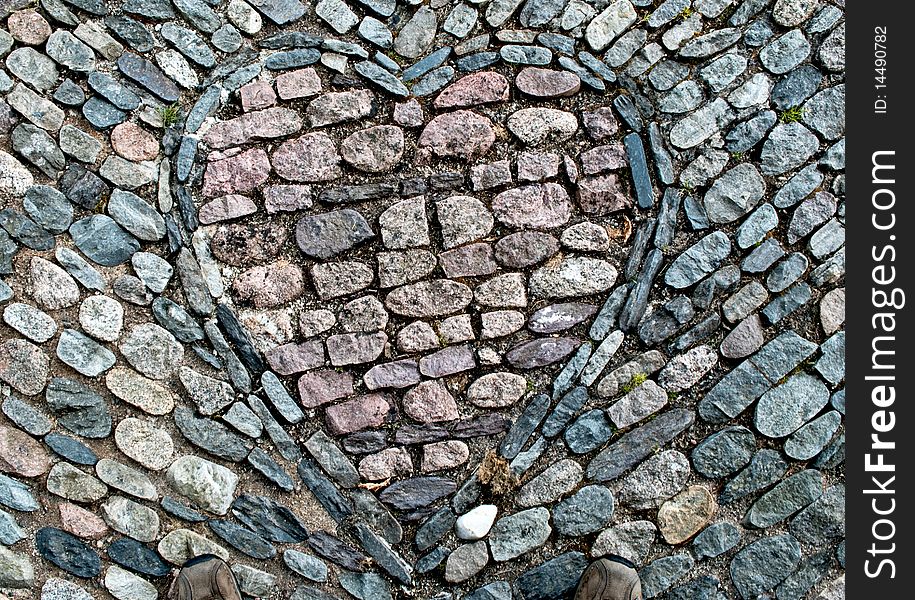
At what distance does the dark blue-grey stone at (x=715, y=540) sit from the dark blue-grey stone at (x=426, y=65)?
2330 millimetres

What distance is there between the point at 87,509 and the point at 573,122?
8.54ft

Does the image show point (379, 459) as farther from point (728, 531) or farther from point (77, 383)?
point (728, 531)

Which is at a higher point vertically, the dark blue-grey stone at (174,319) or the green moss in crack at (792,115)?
the green moss in crack at (792,115)

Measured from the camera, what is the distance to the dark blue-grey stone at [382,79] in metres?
3.44

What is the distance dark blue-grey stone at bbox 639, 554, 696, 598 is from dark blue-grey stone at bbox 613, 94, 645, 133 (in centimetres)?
186

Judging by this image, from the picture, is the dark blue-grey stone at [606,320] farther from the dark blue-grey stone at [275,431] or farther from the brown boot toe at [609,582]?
the dark blue-grey stone at [275,431]

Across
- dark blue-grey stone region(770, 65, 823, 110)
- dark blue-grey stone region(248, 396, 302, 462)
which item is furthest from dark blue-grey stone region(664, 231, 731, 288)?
dark blue-grey stone region(248, 396, 302, 462)

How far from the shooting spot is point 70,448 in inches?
122

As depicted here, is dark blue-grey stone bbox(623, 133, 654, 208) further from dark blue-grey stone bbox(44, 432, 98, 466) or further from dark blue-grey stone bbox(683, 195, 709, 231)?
dark blue-grey stone bbox(44, 432, 98, 466)

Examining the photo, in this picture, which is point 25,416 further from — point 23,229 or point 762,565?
point 762,565

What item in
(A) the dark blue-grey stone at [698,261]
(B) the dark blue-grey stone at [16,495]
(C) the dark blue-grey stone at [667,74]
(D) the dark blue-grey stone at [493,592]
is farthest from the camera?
(C) the dark blue-grey stone at [667,74]

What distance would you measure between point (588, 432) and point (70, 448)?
6.95ft

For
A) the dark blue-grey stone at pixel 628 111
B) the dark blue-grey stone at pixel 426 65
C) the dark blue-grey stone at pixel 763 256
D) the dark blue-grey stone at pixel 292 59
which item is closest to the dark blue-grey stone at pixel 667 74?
the dark blue-grey stone at pixel 628 111

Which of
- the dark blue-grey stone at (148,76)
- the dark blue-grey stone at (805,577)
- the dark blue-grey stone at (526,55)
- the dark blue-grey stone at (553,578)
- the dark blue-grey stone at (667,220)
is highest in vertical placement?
the dark blue-grey stone at (526,55)
